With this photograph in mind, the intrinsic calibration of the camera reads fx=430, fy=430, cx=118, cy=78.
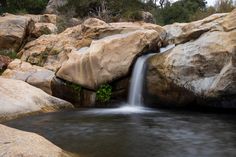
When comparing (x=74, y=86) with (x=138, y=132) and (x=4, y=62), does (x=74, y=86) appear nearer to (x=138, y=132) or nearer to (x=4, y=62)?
(x=4, y=62)

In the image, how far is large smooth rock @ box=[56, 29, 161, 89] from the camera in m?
16.8

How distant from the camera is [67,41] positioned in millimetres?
21422

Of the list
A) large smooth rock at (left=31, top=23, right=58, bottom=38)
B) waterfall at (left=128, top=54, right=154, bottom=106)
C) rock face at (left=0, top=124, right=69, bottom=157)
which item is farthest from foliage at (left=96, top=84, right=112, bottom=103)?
large smooth rock at (left=31, top=23, right=58, bottom=38)

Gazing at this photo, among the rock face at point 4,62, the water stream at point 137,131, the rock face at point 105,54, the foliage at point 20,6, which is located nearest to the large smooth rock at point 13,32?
the rock face at point 4,62

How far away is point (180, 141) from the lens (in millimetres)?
9938

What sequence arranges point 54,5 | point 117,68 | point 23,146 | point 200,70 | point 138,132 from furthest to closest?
point 54,5 < point 117,68 < point 200,70 < point 138,132 < point 23,146

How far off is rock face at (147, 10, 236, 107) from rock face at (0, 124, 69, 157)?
295 inches

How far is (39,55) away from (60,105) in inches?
237

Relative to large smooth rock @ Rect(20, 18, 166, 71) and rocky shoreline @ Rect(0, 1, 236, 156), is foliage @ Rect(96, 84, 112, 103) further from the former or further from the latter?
large smooth rock @ Rect(20, 18, 166, 71)

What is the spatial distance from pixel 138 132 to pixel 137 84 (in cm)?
554

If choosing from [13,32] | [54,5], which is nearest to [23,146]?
[13,32]

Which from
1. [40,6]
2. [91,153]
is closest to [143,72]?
[91,153]

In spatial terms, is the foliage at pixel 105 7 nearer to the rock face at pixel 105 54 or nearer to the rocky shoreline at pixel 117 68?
the rocky shoreline at pixel 117 68

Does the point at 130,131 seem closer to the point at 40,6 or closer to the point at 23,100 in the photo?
the point at 23,100
